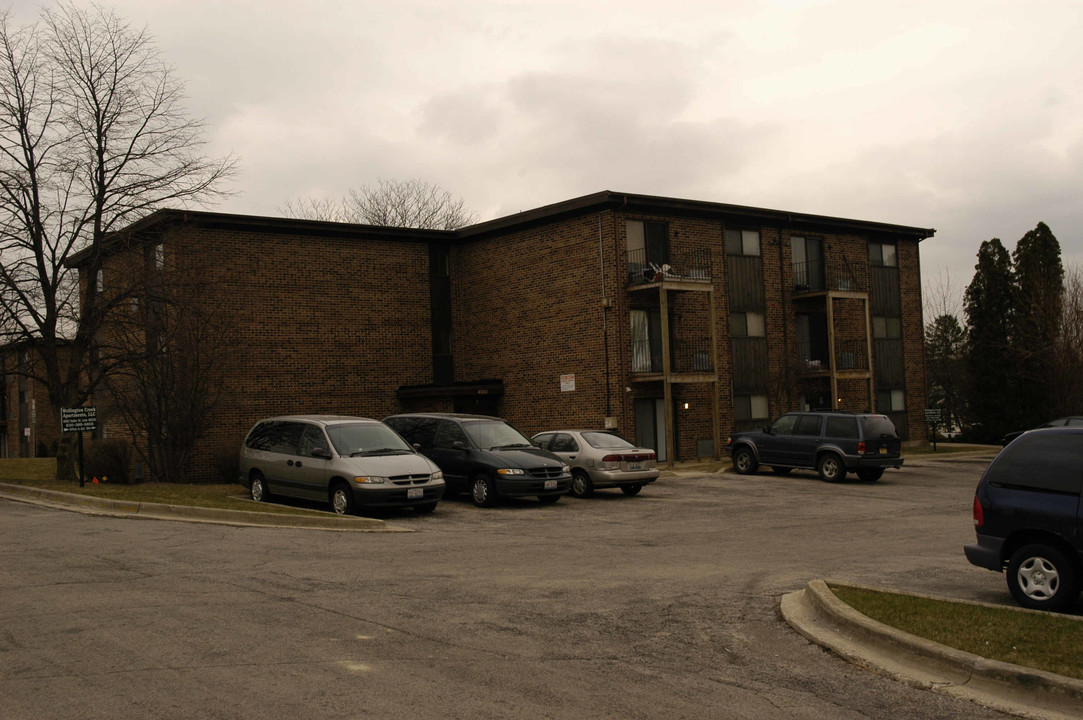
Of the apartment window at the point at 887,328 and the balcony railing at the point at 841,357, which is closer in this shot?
the balcony railing at the point at 841,357

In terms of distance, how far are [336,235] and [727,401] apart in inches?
555

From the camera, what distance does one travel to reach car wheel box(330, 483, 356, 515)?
16516mm

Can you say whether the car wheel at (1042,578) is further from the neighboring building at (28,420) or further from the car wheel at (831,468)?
the neighboring building at (28,420)

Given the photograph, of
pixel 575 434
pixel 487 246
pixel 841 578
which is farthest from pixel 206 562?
pixel 487 246

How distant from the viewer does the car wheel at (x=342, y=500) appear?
54.2 feet

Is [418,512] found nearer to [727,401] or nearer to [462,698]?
[462,698]

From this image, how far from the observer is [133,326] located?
2375 centimetres

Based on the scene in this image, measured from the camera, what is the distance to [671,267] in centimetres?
3161

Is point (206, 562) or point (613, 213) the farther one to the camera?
point (613, 213)

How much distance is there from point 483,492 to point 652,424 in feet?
43.4

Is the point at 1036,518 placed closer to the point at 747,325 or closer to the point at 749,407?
the point at 749,407

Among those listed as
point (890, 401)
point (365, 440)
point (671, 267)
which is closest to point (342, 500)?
point (365, 440)

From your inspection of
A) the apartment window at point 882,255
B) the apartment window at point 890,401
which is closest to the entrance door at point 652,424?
the apartment window at point 890,401

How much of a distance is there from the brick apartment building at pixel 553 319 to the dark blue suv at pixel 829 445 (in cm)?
318
